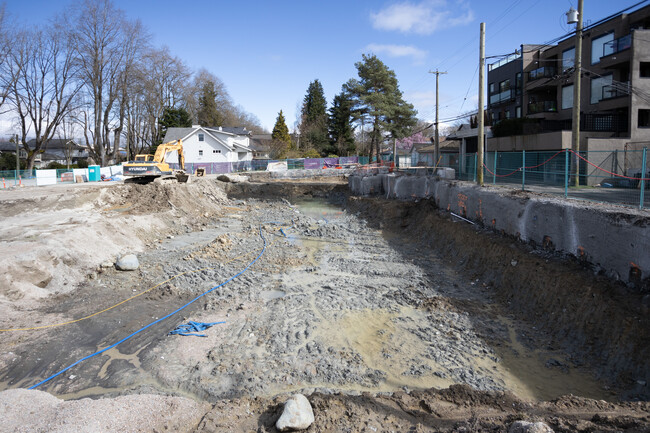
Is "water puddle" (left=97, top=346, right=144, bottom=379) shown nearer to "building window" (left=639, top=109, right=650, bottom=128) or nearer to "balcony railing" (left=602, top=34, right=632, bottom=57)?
"building window" (left=639, top=109, right=650, bottom=128)

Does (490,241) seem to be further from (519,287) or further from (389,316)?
(389,316)

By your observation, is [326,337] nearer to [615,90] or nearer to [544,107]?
[615,90]

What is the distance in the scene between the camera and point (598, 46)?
26203mm

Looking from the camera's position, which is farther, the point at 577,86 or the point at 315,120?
the point at 315,120

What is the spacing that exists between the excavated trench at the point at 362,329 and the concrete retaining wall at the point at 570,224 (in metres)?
0.38

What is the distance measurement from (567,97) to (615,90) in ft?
17.0

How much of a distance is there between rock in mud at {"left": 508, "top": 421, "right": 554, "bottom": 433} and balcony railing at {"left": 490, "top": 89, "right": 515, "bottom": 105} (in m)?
36.7

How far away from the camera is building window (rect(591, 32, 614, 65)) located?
2547 cm

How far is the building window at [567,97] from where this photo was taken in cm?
2931

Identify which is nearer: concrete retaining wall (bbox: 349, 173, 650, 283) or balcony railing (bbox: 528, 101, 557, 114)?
concrete retaining wall (bbox: 349, 173, 650, 283)

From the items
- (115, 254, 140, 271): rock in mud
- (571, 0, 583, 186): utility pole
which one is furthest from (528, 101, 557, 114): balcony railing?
(115, 254, 140, 271): rock in mud

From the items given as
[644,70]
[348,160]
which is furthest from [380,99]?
[644,70]

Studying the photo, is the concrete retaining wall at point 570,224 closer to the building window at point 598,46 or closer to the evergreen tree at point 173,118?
the building window at point 598,46

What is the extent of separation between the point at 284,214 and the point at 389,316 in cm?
1614
